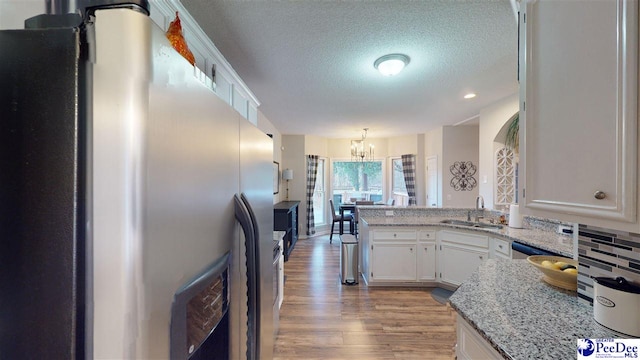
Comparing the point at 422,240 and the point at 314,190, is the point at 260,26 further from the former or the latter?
the point at 314,190

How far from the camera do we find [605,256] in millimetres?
1049

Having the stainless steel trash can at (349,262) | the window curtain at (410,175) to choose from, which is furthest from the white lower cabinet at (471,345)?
the window curtain at (410,175)

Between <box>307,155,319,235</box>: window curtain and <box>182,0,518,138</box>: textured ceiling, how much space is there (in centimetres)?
255

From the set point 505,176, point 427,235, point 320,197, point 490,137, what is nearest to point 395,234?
point 427,235

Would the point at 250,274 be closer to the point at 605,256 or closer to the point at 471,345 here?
the point at 471,345

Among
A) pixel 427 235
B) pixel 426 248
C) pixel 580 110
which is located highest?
pixel 580 110

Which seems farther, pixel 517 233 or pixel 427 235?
pixel 427 235

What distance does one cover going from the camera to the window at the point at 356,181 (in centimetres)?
722

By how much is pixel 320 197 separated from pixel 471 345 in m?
5.79

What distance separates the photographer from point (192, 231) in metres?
0.50

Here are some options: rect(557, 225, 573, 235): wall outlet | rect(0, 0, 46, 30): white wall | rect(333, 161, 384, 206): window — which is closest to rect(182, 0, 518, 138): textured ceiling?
rect(0, 0, 46, 30): white wall

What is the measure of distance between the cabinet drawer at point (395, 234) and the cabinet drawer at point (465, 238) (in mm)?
378

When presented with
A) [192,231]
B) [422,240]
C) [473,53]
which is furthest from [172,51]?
[422,240]

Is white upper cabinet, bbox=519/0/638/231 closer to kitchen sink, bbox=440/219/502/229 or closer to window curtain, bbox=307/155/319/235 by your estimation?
kitchen sink, bbox=440/219/502/229
